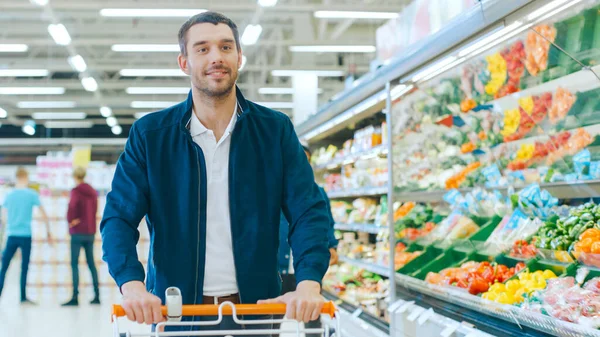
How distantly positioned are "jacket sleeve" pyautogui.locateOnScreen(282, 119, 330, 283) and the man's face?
0.89 feet

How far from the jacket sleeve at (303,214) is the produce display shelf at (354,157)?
10.5ft

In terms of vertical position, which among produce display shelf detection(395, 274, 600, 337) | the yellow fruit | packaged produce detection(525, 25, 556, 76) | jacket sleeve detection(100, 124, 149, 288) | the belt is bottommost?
produce display shelf detection(395, 274, 600, 337)

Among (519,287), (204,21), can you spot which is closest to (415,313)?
(519,287)

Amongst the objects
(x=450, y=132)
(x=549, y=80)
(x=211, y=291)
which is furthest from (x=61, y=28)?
(x=211, y=291)

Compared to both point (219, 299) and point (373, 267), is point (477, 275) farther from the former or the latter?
point (219, 299)

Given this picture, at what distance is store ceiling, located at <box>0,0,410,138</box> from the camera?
11.3 metres

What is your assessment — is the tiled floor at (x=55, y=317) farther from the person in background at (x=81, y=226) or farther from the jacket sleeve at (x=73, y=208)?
the jacket sleeve at (x=73, y=208)

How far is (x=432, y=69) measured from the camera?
4125 mm

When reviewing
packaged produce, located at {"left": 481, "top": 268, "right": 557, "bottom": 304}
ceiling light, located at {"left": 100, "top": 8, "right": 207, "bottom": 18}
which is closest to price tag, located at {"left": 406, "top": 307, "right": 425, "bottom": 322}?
packaged produce, located at {"left": 481, "top": 268, "right": 557, "bottom": 304}

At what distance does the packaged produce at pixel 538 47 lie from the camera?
3086 mm

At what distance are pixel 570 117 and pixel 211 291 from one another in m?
2.15

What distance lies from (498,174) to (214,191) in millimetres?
2462

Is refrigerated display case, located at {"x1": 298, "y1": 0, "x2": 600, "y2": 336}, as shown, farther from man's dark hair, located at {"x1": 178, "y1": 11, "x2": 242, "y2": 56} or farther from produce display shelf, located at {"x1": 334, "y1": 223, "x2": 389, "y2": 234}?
man's dark hair, located at {"x1": 178, "y1": 11, "x2": 242, "y2": 56}

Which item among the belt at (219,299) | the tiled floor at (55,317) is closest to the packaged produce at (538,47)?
the belt at (219,299)
